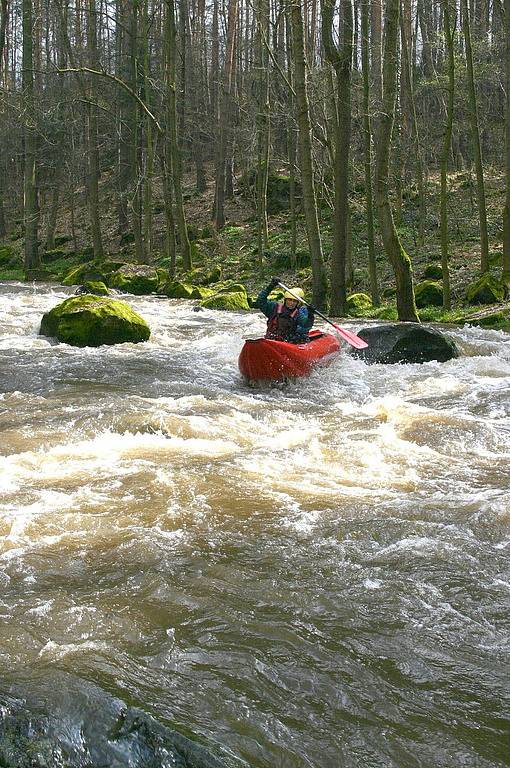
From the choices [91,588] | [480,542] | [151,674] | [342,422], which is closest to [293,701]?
[151,674]

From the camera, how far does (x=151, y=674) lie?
318 cm

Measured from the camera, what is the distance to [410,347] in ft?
35.9

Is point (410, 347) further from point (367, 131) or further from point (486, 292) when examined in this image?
Result: point (367, 131)

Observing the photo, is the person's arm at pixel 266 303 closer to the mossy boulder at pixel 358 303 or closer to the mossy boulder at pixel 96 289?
the mossy boulder at pixel 358 303

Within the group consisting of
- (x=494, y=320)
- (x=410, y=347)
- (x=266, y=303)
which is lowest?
(x=410, y=347)

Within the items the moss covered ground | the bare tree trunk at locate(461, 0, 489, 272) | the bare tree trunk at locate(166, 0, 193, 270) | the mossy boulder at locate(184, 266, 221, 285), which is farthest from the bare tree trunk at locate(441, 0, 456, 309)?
the mossy boulder at locate(184, 266, 221, 285)

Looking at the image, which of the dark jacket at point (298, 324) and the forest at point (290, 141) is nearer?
the dark jacket at point (298, 324)

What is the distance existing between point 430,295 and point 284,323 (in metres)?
7.31

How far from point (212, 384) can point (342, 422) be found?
243 cm

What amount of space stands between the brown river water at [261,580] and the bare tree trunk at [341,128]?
24.0 feet

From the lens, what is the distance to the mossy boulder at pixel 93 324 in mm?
11891

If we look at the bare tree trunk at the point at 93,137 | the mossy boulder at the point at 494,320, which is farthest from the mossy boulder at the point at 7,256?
the mossy boulder at the point at 494,320

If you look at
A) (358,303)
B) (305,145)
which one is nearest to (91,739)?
(305,145)

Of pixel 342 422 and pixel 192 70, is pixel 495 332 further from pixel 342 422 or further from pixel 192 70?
pixel 192 70
